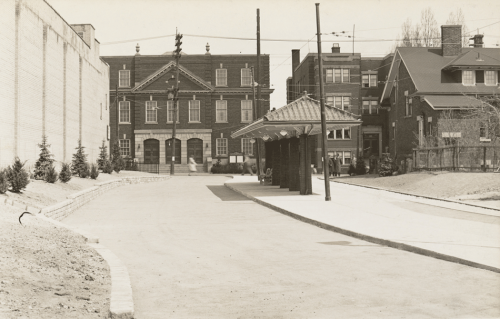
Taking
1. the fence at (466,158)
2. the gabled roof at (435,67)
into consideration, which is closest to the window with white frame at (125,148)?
the gabled roof at (435,67)

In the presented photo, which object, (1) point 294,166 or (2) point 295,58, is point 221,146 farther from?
(1) point 294,166

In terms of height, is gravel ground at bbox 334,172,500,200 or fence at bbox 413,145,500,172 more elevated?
fence at bbox 413,145,500,172

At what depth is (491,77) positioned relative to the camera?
5041 cm

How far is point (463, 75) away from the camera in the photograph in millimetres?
50125

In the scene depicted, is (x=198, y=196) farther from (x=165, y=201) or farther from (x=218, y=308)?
(x=218, y=308)

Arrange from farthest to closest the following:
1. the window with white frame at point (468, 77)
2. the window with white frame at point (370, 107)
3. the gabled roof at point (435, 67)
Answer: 1. the window with white frame at point (370, 107)
2. the window with white frame at point (468, 77)
3. the gabled roof at point (435, 67)

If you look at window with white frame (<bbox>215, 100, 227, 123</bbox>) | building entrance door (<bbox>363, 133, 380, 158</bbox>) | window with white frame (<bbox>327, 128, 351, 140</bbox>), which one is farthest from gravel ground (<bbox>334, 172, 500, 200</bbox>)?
window with white frame (<bbox>215, 100, 227, 123</bbox>)

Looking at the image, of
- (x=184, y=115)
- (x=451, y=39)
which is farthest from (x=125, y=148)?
(x=451, y=39)

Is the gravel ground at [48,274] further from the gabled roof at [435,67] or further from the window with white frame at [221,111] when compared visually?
the window with white frame at [221,111]

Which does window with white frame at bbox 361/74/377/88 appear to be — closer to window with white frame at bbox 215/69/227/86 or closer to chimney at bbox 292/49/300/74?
chimney at bbox 292/49/300/74

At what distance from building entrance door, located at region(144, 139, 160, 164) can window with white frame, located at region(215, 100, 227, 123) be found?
274 inches

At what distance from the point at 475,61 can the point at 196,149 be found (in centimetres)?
3087

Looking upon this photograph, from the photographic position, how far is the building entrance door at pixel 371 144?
64.1 m

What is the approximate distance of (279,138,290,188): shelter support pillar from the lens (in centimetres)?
3056
